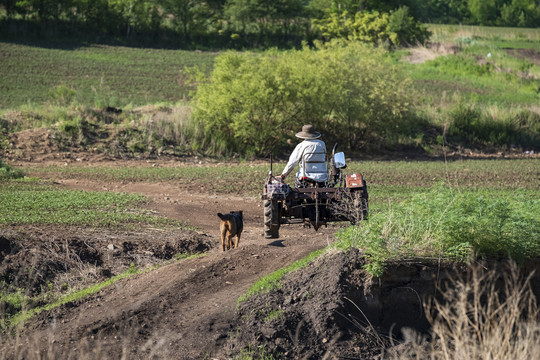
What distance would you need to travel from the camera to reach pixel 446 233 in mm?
9555

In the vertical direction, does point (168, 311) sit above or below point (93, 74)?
below

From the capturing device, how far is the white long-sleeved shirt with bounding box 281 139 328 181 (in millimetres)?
12320

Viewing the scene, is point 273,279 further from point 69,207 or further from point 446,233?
point 69,207

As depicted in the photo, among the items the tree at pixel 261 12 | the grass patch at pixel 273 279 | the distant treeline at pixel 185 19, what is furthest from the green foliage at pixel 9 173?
the tree at pixel 261 12

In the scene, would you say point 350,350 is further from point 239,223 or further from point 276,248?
point 239,223

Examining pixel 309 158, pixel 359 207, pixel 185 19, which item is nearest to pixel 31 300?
pixel 309 158

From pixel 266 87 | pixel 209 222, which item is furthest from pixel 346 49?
pixel 209 222

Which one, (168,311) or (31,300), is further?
(31,300)

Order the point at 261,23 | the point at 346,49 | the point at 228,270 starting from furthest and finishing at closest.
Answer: the point at 261,23 < the point at 346,49 < the point at 228,270

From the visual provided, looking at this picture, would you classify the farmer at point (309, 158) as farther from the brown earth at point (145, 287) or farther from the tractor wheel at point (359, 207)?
the brown earth at point (145, 287)

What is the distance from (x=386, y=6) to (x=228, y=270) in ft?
214

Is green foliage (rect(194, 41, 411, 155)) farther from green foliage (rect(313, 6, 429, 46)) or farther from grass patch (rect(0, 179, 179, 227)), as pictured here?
green foliage (rect(313, 6, 429, 46))

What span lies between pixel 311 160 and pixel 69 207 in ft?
20.6

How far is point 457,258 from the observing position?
30.9 ft
